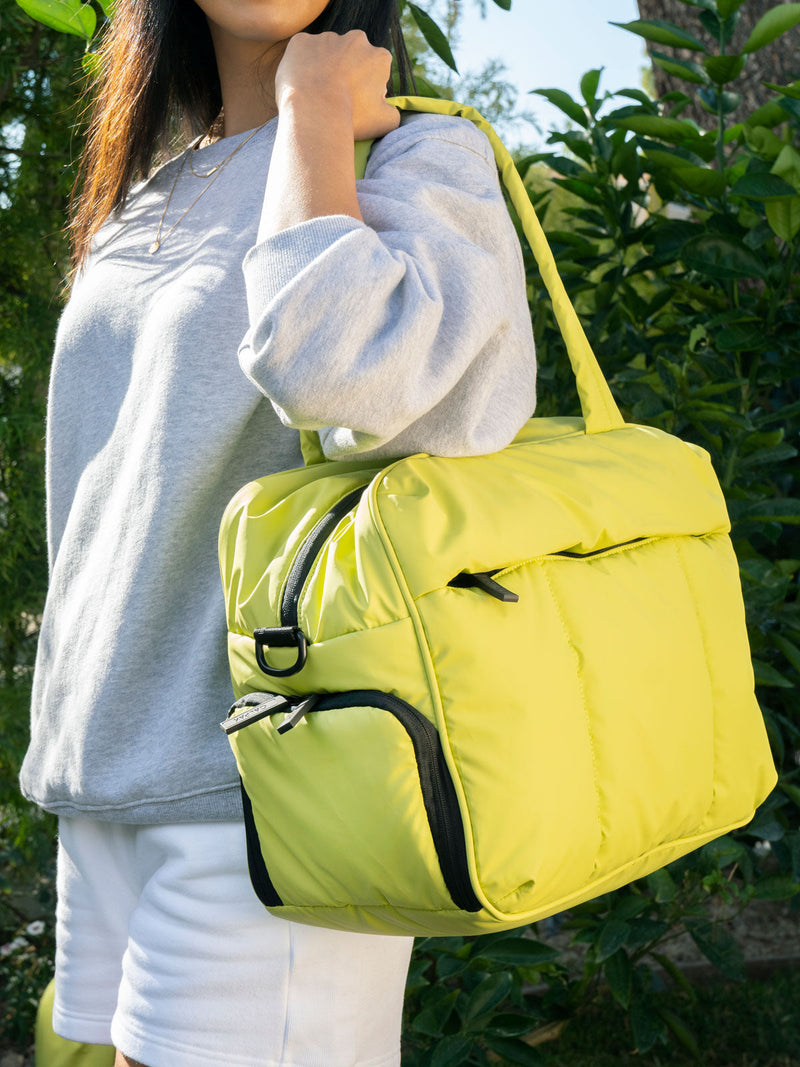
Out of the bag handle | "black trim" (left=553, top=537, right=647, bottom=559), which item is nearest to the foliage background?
the bag handle

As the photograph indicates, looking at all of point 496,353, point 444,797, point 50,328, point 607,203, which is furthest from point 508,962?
point 50,328

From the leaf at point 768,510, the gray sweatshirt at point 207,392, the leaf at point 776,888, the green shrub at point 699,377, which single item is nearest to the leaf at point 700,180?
the green shrub at point 699,377

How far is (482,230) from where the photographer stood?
0.90 m

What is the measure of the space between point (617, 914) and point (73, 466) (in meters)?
1.15

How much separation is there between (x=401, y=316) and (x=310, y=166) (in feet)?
0.59

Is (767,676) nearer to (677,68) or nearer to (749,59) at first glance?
(677,68)

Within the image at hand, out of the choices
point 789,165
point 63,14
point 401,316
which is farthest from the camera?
point 789,165

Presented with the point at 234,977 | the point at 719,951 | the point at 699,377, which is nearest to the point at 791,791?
the point at 719,951

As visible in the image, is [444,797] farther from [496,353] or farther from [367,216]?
[367,216]

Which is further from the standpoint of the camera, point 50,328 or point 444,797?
point 50,328

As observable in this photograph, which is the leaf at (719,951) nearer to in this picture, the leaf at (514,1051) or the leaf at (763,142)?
the leaf at (514,1051)

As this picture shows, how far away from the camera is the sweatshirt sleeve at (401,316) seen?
0.74m

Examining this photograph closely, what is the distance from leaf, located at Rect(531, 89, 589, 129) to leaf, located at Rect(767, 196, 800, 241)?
15.2 inches

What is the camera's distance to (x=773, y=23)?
1562mm
